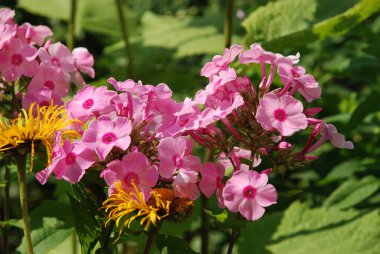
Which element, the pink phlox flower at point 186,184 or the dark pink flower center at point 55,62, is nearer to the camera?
the pink phlox flower at point 186,184

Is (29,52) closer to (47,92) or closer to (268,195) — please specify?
(47,92)

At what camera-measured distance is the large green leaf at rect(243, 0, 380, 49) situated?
185 cm

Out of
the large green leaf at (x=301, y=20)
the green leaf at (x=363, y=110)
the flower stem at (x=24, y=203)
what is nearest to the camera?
the flower stem at (x=24, y=203)

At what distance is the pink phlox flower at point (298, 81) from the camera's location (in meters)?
1.11

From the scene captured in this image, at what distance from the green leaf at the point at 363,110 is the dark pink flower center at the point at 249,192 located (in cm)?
102

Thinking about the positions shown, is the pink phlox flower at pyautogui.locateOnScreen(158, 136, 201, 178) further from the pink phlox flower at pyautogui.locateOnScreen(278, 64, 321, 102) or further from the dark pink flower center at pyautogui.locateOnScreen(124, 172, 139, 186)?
the pink phlox flower at pyautogui.locateOnScreen(278, 64, 321, 102)

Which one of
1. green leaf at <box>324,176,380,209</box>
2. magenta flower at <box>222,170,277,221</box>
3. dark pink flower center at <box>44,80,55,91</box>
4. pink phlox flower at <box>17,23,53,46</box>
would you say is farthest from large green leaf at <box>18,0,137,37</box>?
magenta flower at <box>222,170,277,221</box>

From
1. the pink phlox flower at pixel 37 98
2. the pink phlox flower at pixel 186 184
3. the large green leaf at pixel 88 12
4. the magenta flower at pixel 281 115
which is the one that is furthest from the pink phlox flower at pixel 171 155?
the large green leaf at pixel 88 12

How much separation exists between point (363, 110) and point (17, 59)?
3.44 ft

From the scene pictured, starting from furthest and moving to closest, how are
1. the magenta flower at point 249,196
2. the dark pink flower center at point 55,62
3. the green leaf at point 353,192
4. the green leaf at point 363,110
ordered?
the green leaf at point 353,192 → the green leaf at point 363,110 → the dark pink flower center at point 55,62 → the magenta flower at point 249,196

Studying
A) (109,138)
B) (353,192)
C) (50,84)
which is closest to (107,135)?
(109,138)

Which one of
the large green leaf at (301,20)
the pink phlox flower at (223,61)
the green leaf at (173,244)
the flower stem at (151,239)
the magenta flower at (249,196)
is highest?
the pink phlox flower at (223,61)

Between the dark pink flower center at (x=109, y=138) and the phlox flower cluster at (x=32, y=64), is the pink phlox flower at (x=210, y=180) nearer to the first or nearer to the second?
the dark pink flower center at (x=109, y=138)

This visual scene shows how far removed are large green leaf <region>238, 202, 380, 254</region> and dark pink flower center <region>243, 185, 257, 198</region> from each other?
91cm
